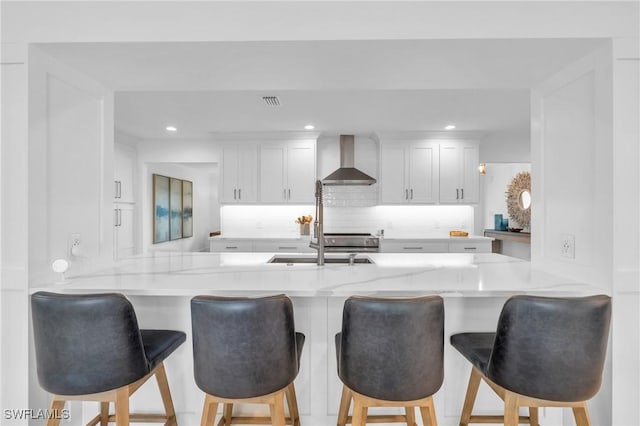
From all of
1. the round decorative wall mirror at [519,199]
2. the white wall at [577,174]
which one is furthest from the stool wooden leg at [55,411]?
the round decorative wall mirror at [519,199]

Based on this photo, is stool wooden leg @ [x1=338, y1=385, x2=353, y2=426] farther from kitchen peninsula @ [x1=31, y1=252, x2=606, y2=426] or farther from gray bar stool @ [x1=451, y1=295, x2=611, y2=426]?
gray bar stool @ [x1=451, y1=295, x2=611, y2=426]

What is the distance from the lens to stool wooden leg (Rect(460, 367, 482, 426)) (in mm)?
1646

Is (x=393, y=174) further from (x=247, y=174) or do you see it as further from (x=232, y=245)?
(x=232, y=245)

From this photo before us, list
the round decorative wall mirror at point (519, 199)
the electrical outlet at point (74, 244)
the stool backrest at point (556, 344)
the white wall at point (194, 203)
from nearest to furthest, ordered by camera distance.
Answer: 1. the stool backrest at point (556, 344)
2. the electrical outlet at point (74, 244)
3. the white wall at point (194, 203)
4. the round decorative wall mirror at point (519, 199)

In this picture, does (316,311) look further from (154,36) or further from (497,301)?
Answer: (154,36)

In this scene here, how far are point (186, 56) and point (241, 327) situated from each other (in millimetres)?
1423

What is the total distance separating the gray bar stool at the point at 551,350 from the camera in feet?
4.04

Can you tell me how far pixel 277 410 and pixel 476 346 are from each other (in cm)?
94

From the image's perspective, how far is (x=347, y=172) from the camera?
4785 millimetres

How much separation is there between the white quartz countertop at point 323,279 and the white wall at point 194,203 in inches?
131

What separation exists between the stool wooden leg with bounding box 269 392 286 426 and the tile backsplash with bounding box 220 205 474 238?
383 centimetres

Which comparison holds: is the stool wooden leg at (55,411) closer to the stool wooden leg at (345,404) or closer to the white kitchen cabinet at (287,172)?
the stool wooden leg at (345,404)

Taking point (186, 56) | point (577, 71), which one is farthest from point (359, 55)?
point (577, 71)

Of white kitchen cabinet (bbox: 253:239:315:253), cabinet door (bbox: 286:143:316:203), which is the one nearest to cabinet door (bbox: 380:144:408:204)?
cabinet door (bbox: 286:143:316:203)
